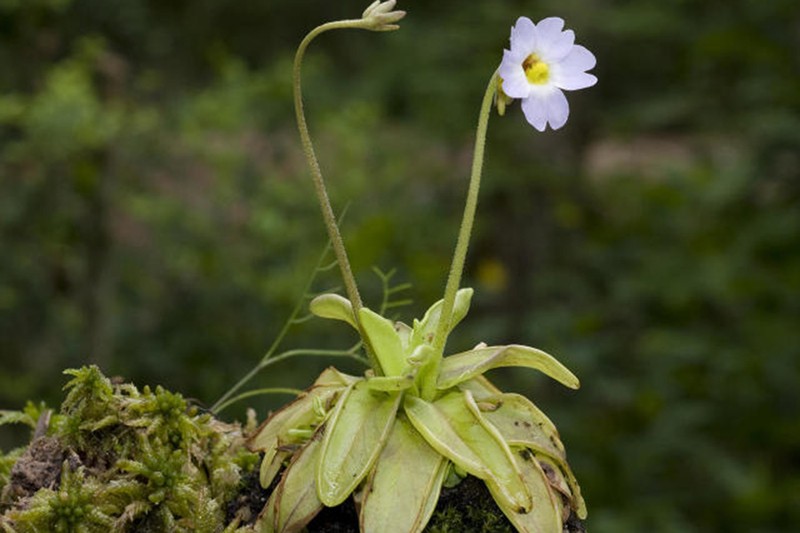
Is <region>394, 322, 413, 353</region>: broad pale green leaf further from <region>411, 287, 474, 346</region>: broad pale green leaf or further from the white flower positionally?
the white flower

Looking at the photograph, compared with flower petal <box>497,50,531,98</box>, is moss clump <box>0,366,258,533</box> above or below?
below

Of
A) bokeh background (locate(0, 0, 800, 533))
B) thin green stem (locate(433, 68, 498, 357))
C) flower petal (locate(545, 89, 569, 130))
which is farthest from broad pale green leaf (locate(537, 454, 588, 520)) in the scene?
bokeh background (locate(0, 0, 800, 533))

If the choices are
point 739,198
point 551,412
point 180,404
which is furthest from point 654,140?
point 180,404

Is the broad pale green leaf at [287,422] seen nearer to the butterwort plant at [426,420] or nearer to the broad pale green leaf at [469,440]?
the butterwort plant at [426,420]

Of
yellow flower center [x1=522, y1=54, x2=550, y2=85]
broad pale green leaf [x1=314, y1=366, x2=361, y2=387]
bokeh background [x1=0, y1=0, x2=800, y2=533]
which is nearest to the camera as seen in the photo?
yellow flower center [x1=522, y1=54, x2=550, y2=85]

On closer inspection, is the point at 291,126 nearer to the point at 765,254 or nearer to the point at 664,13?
the point at 664,13

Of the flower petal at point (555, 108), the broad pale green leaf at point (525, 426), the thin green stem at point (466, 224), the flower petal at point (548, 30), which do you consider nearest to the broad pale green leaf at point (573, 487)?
the broad pale green leaf at point (525, 426)

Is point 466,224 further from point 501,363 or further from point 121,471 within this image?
point 121,471
